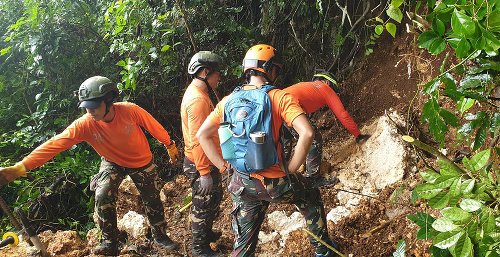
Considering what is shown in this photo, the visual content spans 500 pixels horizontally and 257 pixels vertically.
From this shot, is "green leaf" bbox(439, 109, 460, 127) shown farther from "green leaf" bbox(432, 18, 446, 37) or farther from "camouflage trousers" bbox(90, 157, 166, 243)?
"camouflage trousers" bbox(90, 157, 166, 243)

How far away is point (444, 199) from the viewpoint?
145 centimetres

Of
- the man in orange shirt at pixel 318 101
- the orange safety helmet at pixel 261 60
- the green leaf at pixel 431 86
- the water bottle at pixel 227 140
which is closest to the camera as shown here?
the green leaf at pixel 431 86

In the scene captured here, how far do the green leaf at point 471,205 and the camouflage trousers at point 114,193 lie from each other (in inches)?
140

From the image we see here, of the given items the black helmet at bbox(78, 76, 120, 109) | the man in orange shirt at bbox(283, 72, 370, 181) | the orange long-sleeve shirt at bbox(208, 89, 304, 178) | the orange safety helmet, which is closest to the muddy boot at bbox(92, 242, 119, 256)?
the black helmet at bbox(78, 76, 120, 109)

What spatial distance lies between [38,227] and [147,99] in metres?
2.85

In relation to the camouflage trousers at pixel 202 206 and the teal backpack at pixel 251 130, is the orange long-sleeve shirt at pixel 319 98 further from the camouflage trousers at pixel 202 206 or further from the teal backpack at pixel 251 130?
the teal backpack at pixel 251 130

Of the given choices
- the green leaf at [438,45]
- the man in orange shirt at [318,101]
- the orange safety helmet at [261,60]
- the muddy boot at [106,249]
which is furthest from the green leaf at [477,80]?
the muddy boot at [106,249]

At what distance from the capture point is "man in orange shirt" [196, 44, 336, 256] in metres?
2.74

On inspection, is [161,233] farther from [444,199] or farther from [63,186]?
[444,199]

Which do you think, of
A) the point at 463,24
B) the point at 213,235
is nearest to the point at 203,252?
the point at 213,235

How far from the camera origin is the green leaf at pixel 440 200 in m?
1.45

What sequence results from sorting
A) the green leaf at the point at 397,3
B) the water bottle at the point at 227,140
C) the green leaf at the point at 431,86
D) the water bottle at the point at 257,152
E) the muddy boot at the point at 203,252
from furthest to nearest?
the muddy boot at the point at 203,252, the water bottle at the point at 227,140, the water bottle at the point at 257,152, the green leaf at the point at 397,3, the green leaf at the point at 431,86

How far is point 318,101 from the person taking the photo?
4.71m

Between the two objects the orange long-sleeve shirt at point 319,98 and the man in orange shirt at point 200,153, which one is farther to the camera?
the orange long-sleeve shirt at point 319,98
